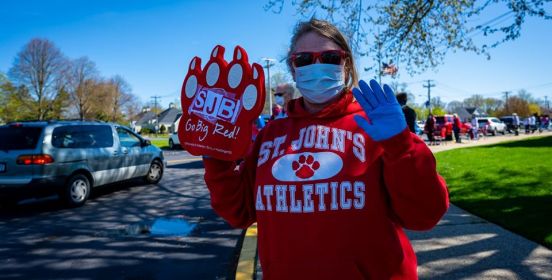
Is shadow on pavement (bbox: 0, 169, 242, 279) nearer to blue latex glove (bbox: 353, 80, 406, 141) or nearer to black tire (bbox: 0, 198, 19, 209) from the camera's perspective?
black tire (bbox: 0, 198, 19, 209)

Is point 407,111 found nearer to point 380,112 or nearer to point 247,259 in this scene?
point 247,259

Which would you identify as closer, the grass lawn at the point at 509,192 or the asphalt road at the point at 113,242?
the asphalt road at the point at 113,242

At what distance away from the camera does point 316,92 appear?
158cm

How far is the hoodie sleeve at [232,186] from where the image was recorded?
1.63 meters

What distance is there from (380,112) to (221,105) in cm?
76

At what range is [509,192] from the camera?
6625 mm

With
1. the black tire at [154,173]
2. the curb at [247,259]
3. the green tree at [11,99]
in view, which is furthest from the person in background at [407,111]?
Answer: the green tree at [11,99]

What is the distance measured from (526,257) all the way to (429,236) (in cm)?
104

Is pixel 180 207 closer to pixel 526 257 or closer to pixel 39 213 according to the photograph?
pixel 39 213

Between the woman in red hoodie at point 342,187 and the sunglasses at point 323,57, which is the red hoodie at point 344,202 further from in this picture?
the sunglasses at point 323,57

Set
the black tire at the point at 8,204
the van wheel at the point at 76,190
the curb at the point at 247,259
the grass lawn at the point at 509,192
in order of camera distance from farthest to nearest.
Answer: the black tire at the point at 8,204, the van wheel at the point at 76,190, the grass lawn at the point at 509,192, the curb at the point at 247,259

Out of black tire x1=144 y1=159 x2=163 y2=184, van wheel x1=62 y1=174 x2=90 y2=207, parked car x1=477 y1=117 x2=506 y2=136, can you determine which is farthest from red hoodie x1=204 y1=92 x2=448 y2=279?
parked car x1=477 y1=117 x2=506 y2=136

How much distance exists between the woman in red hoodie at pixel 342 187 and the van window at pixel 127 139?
859 cm

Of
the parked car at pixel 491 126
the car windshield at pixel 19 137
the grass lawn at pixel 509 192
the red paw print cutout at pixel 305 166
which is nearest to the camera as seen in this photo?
the red paw print cutout at pixel 305 166
